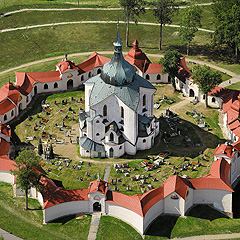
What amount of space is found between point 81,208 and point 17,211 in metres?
15.2

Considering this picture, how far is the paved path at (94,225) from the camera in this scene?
108m

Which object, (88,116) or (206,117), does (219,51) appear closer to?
(206,117)

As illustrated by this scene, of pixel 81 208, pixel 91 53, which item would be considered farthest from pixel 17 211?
pixel 91 53

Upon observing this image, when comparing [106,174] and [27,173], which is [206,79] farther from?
[27,173]

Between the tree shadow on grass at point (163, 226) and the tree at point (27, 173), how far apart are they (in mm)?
27763

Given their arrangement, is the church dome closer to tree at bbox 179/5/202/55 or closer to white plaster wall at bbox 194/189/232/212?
white plaster wall at bbox 194/189/232/212

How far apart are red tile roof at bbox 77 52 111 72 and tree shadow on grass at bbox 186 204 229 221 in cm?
7679

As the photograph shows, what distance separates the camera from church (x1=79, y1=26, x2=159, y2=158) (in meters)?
130

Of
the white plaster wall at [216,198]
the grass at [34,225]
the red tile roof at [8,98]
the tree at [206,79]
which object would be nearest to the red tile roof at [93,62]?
the red tile roof at [8,98]

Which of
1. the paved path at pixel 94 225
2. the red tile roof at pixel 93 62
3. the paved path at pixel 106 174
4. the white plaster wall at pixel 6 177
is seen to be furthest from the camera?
the red tile roof at pixel 93 62

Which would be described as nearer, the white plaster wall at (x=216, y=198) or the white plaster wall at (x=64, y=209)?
the white plaster wall at (x=64, y=209)

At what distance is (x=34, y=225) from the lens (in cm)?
11019

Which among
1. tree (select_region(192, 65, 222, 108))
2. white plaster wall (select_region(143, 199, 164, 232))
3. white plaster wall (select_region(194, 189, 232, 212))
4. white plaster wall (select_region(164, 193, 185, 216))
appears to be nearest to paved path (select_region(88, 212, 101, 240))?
white plaster wall (select_region(143, 199, 164, 232))

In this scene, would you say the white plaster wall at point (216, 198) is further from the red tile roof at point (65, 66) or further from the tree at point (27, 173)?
the red tile roof at point (65, 66)
